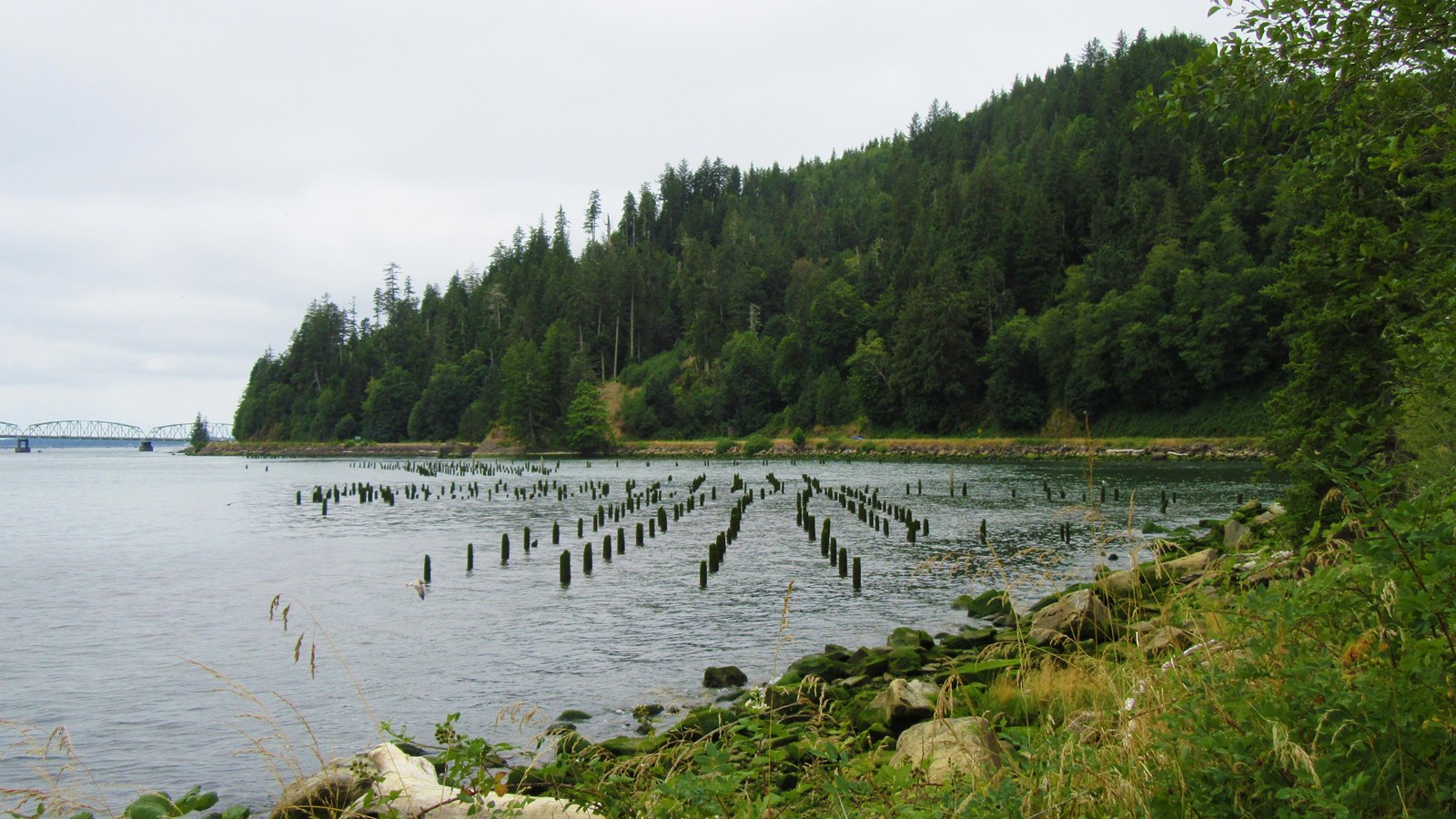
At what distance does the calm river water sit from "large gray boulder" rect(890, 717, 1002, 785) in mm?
1246

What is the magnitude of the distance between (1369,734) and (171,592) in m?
25.1

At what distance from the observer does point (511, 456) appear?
119250mm

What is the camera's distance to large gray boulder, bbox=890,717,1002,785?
5.43 meters

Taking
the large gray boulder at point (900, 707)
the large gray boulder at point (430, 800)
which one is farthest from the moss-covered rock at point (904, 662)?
the large gray boulder at point (430, 800)

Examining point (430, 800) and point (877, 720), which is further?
point (877, 720)

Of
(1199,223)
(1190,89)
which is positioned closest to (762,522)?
(1190,89)

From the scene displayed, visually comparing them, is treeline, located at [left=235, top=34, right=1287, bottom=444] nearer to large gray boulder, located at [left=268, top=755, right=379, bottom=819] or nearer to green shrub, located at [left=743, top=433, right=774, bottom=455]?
green shrub, located at [left=743, top=433, right=774, bottom=455]

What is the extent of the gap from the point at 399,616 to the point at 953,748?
49.1 feet

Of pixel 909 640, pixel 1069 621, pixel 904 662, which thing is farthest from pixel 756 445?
pixel 1069 621

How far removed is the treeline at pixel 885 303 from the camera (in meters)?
82.2

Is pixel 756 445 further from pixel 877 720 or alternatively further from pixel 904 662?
pixel 877 720

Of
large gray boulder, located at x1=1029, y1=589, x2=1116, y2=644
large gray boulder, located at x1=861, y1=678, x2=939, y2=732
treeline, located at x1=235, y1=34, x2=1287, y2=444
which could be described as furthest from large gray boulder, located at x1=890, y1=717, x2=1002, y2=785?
treeline, located at x1=235, y1=34, x2=1287, y2=444

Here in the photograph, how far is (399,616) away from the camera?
18609 mm

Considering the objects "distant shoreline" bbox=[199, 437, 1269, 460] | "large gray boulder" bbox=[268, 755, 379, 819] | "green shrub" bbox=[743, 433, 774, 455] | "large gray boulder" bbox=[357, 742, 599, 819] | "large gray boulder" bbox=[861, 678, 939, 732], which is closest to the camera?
"large gray boulder" bbox=[357, 742, 599, 819]
